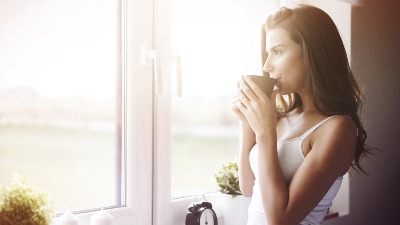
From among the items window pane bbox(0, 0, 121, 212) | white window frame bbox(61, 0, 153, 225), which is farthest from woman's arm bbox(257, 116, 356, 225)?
window pane bbox(0, 0, 121, 212)

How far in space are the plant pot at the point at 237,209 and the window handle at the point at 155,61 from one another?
0.46 metres

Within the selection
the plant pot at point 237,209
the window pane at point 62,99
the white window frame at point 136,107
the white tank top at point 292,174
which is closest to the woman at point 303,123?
the white tank top at point 292,174

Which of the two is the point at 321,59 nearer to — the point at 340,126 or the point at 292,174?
the point at 340,126

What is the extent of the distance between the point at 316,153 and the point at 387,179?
1.36 meters

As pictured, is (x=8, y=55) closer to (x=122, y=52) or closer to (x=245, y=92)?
(x=122, y=52)

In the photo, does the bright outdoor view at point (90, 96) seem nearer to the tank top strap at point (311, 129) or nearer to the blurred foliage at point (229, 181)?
the blurred foliage at point (229, 181)

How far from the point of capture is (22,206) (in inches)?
42.0

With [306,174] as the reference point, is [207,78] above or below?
above

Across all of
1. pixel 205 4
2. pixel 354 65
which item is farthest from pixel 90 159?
pixel 354 65

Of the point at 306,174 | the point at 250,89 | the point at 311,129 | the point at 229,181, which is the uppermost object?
the point at 250,89

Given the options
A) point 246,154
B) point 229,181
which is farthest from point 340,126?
point 229,181

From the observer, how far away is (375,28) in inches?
Answer: 87.2

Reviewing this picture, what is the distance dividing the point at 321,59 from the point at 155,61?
1.73 ft

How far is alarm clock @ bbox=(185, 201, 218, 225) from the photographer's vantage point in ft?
4.98
